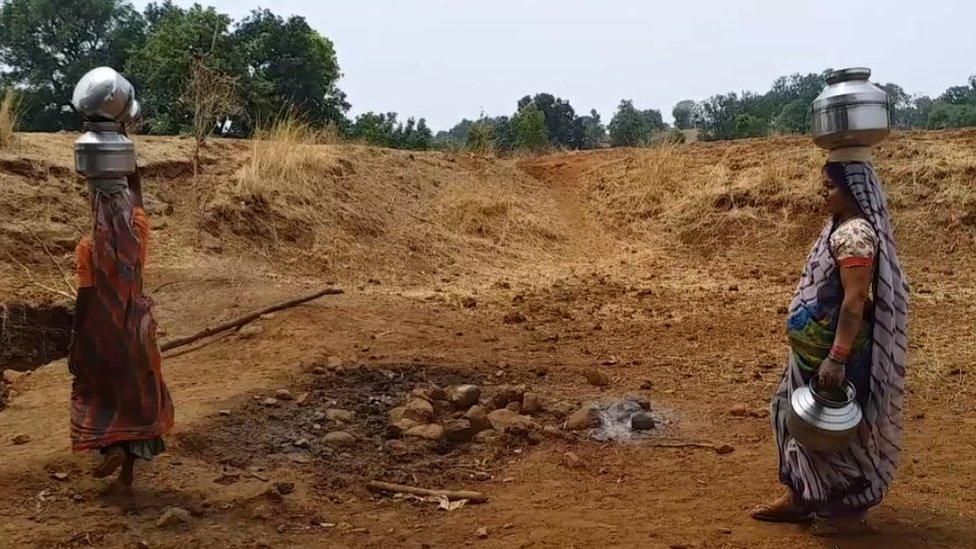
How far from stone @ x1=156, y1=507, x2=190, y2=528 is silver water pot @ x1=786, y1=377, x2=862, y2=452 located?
7.72ft

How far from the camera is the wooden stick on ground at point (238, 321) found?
591 centimetres

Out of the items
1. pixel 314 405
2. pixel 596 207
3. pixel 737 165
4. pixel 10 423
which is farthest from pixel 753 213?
pixel 10 423

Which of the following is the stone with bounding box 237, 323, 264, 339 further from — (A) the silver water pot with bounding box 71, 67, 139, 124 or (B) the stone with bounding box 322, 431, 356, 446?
(A) the silver water pot with bounding box 71, 67, 139, 124

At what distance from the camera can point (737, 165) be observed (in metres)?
13.7

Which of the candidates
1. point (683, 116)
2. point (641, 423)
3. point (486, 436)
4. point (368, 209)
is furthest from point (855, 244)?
point (683, 116)

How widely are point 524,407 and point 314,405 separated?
1205 mm

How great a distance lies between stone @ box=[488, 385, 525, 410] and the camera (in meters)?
5.02

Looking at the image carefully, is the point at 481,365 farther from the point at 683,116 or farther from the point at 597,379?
the point at 683,116

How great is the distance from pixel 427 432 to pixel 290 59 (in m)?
14.7

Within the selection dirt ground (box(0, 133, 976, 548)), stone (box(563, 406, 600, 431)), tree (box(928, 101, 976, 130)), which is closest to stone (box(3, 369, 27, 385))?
dirt ground (box(0, 133, 976, 548))

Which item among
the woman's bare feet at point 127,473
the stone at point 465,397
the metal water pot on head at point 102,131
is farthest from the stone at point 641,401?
the metal water pot on head at point 102,131

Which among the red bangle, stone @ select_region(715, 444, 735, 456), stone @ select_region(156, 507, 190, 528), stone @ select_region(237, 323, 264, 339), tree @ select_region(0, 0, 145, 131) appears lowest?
stone @ select_region(715, 444, 735, 456)

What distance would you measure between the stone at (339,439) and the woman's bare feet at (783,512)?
2.07 metres

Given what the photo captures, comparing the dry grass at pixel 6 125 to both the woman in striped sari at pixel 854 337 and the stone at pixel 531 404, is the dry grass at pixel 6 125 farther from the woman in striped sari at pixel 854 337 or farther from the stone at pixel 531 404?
the woman in striped sari at pixel 854 337
